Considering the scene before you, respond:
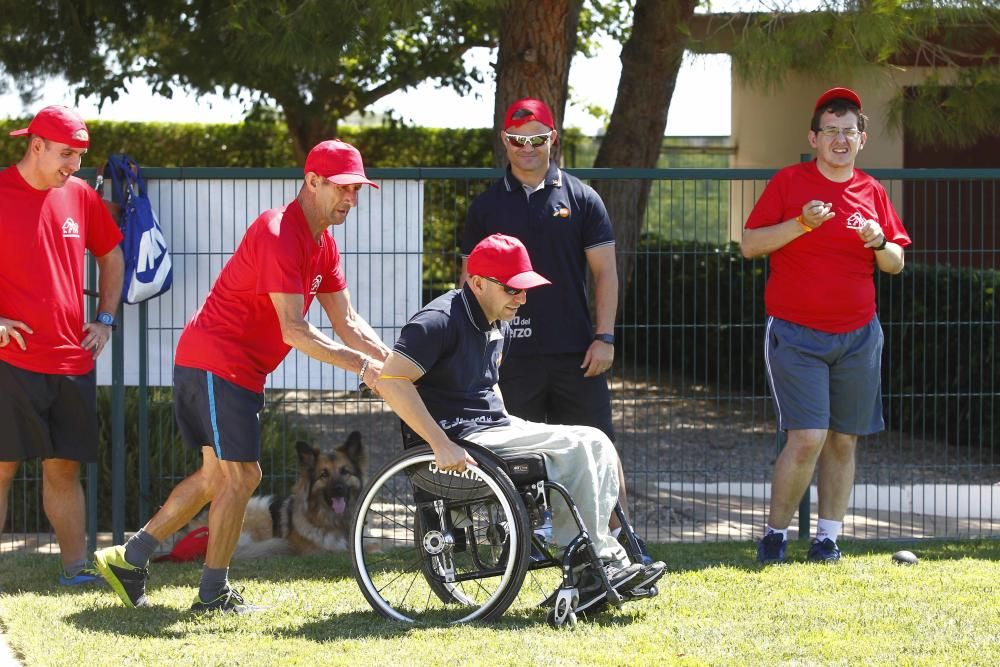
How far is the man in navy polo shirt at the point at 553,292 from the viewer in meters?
5.78

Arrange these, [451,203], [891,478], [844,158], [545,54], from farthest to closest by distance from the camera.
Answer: [545,54], [891,478], [451,203], [844,158]

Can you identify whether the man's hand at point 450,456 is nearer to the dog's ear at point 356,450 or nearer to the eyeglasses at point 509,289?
the eyeglasses at point 509,289

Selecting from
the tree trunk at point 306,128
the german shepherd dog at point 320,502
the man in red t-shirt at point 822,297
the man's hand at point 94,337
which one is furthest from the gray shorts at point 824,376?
the tree trunk at point 306,128

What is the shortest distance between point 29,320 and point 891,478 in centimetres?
508

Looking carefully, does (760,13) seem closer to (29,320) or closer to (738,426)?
(738,426)

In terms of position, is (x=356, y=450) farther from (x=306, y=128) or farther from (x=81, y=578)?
(x=306, y=128)

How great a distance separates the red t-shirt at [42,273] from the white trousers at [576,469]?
1.95 meters

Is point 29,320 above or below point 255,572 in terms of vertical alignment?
above

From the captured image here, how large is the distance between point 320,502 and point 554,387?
4.71ft

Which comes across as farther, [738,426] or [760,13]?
[738,426]

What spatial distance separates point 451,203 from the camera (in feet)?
23.8

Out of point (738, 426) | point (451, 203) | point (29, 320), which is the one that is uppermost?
point (451, 203)

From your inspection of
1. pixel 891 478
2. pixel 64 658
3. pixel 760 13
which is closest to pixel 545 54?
pixel 760 13

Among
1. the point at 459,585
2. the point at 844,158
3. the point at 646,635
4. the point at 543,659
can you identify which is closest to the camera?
the point at 543,659
